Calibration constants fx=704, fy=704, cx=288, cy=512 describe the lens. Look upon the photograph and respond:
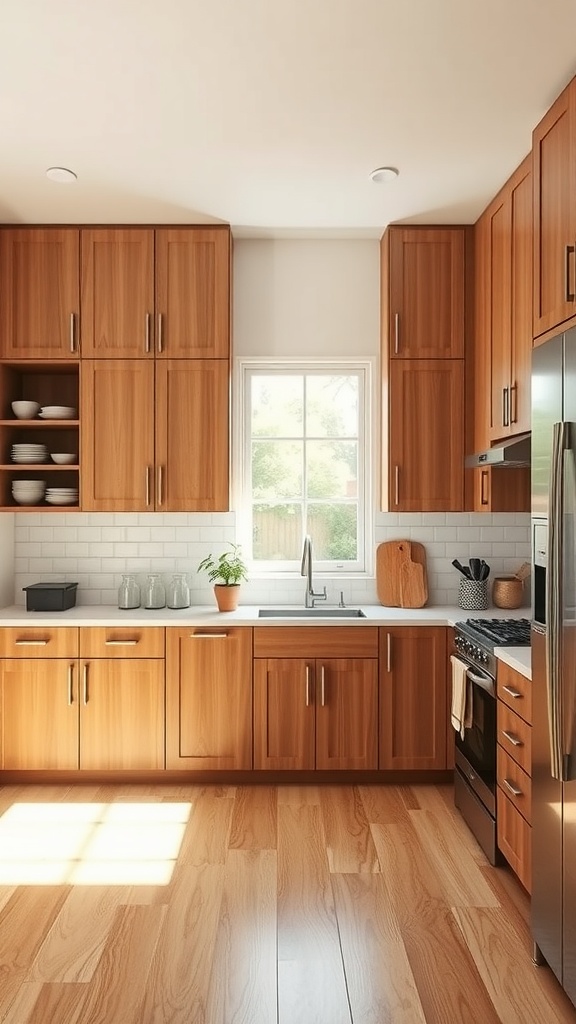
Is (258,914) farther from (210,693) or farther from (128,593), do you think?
(128,593)

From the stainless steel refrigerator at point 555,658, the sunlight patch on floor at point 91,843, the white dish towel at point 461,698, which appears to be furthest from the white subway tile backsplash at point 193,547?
the stainless steel refrigerator at point 555,658

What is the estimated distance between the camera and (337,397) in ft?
13.7

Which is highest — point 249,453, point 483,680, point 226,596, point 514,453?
point 249,453

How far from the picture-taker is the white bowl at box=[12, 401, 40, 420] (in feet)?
12.5

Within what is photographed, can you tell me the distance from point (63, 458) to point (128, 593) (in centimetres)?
81

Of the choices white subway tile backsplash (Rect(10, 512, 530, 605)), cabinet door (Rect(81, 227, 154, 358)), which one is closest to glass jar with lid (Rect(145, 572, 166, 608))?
white subway tile backsplash (Rect(10, 512, 530, 605))

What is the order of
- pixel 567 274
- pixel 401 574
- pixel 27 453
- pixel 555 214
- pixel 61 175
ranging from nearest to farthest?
1. pixel 567 274
2. pixel 555 214
3. pixel 61 175
4. pixel 27 453
5. pixel 401 574

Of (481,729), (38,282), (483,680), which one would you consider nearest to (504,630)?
(483,680)

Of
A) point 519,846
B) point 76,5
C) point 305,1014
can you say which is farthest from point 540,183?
point 305,1014

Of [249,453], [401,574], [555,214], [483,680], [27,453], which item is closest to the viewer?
[555,214]

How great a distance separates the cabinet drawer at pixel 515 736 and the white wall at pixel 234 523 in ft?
4.48

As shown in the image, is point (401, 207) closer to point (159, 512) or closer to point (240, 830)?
point (159, 512)

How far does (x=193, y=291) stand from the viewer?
12.3 ft

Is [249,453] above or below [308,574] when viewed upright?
above
